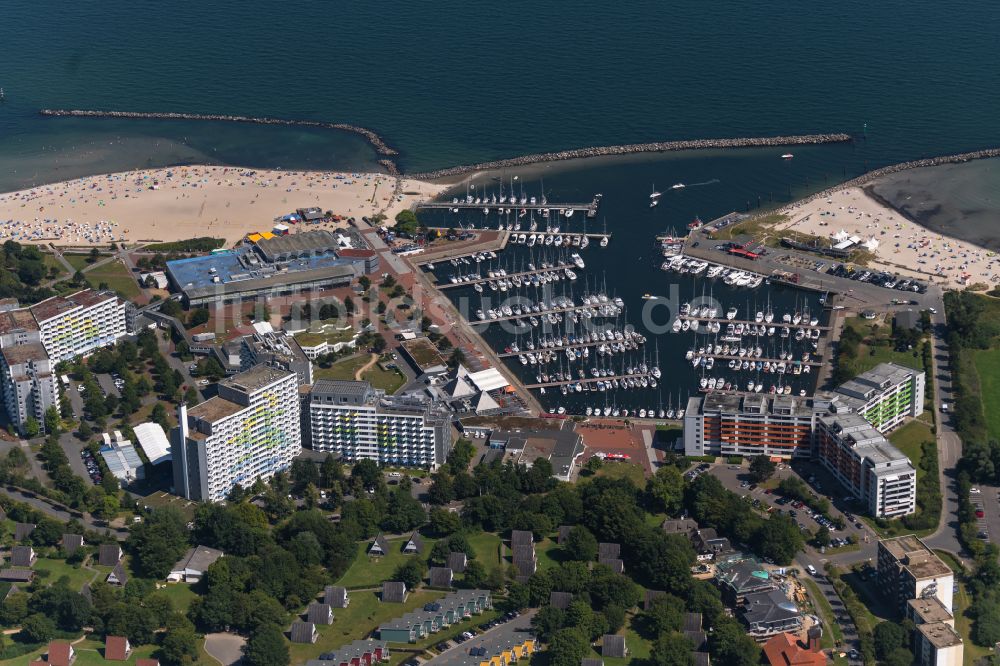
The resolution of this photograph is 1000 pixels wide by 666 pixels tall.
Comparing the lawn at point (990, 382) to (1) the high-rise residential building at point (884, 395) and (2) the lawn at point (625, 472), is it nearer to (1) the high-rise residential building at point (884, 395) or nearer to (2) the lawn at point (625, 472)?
(1) the high-rise residential building at point (884, 395)

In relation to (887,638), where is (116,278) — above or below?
above

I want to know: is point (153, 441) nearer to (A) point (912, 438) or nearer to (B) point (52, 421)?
(B) point (52, 421)

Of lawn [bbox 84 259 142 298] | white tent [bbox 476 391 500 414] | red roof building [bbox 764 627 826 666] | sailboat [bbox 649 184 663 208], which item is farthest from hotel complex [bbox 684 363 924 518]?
lawn [bbox 84 259 142 298]

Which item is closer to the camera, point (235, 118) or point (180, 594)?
point (180, 594)

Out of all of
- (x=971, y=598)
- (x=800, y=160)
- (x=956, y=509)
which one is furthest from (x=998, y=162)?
(x=971, y=598)

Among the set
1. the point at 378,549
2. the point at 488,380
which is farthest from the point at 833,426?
the point at 378,549

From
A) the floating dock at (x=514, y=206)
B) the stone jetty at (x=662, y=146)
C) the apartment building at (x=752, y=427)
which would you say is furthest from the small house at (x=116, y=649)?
the stone jetty at (x=662, y=146)

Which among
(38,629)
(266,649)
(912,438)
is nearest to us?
(266,649)

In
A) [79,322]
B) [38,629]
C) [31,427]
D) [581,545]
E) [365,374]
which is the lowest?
[38,629]
